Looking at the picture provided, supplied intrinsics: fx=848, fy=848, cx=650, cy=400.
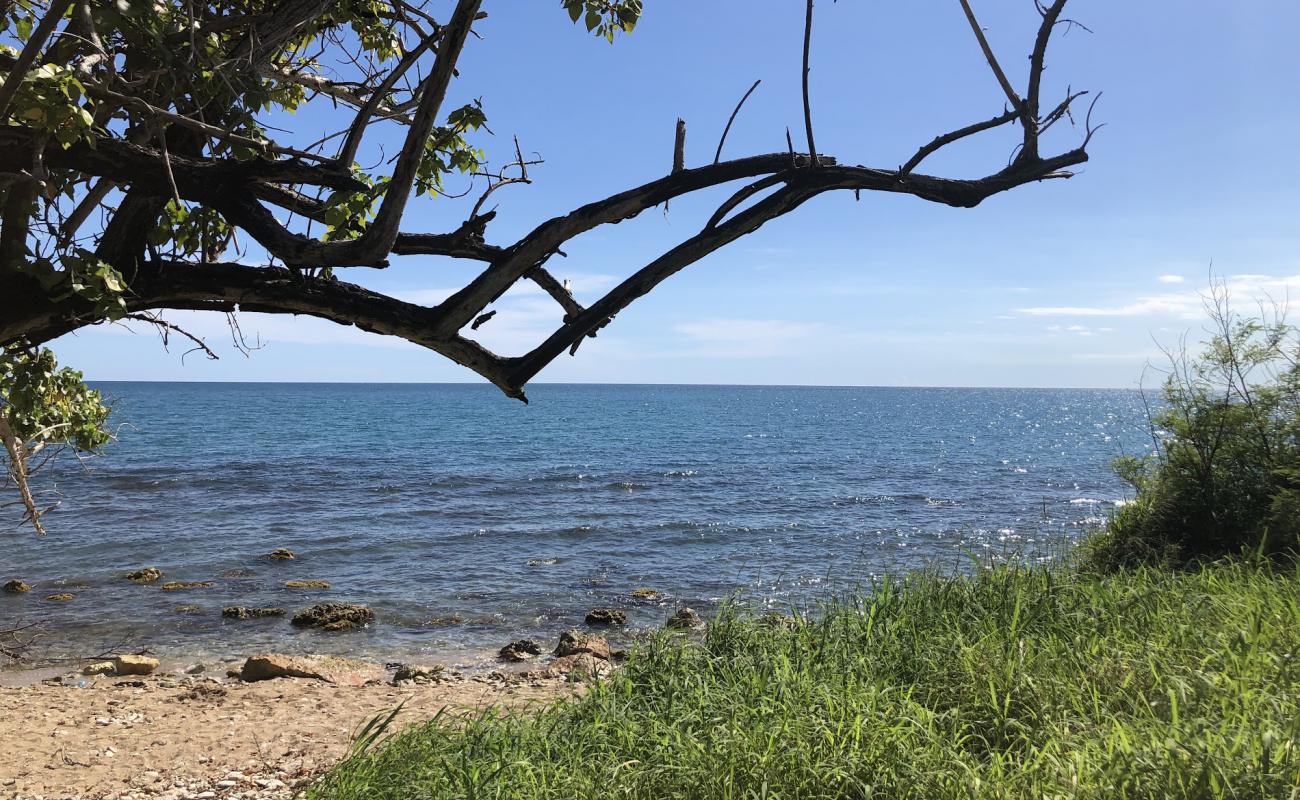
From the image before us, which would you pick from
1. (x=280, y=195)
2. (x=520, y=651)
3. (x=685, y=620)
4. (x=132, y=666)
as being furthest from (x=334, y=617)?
(x=280, y=195)

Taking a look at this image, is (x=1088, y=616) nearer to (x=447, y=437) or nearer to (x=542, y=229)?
(x=542, y=229)

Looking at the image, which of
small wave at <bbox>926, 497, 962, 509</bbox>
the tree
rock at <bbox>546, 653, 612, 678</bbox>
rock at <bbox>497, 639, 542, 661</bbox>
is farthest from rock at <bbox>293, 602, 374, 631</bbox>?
small wave at <bbox>926, 497, 962, 509</bbox>

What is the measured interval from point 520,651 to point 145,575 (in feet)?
29.9

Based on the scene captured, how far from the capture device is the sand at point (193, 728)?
7.14 metres

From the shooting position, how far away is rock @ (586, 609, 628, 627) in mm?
14047

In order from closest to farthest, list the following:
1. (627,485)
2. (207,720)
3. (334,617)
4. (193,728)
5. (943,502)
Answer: (193,728) → (207,720) → (334,617) → (943,502) → (627,485)

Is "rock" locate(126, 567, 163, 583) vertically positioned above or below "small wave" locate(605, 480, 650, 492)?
below

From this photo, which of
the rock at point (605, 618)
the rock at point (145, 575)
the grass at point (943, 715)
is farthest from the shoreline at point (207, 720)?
the rock at point (145, 575)

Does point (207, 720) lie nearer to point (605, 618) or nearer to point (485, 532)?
point (605, 618)

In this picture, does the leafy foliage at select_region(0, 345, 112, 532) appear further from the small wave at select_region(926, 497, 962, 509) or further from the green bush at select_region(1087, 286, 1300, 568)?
the small wave at select_region(926, 497, 962, 509)

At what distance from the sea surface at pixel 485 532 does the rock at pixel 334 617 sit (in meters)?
0.35

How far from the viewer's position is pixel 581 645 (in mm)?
12406

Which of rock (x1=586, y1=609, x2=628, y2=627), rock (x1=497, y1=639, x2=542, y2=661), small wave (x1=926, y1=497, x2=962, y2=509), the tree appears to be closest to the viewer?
the tree

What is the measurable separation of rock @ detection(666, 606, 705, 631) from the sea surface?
2.01ft
